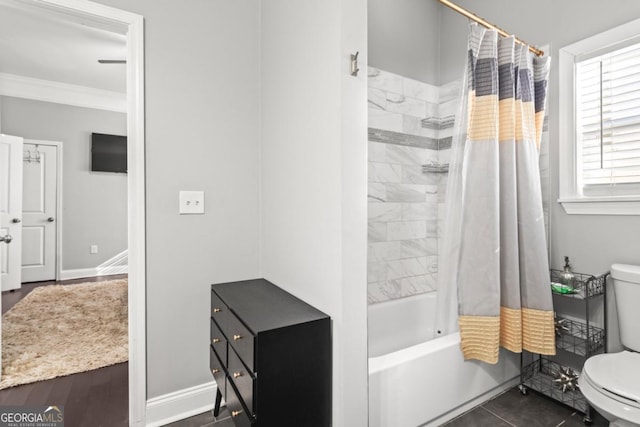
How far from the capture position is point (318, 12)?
53.7 inches

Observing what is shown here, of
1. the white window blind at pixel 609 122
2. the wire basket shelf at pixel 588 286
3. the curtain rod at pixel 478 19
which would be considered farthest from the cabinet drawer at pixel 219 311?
the white window blind at pixel 609 122

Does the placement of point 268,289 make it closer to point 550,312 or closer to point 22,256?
point 550,312

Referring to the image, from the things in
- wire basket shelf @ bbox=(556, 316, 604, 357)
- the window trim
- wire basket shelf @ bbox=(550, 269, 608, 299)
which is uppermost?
the window trim

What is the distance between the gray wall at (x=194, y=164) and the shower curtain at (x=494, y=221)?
1171 millimetres

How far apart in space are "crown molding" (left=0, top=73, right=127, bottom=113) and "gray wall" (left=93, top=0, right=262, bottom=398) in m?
4.01

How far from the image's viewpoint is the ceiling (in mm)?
2971

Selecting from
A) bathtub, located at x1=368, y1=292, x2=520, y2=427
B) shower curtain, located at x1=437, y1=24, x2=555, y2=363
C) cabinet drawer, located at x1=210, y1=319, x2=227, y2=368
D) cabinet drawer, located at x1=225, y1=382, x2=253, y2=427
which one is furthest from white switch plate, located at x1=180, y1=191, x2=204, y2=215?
shower curtain, located at x1=437, y1=24, x2=555, y2=363

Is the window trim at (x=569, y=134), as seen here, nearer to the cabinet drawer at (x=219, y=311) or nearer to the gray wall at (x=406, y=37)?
the gray wall at (x=406, y=37)

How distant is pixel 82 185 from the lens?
4906 millimetres

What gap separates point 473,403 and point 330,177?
1525 mm

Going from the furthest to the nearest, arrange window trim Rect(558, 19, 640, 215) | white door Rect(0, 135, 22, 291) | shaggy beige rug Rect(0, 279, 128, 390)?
1. white door Rect(0, 135, 22, 291)
2. shaggy beige rug Rect(0, 279, 128, 390)
3. window trim Rect(558, 19, 640, 215)

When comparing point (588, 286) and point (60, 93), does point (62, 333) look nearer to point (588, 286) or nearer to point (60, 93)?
point (60, 93)

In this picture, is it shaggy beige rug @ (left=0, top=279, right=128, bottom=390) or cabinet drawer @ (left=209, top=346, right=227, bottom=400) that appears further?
shaggy beige rug @ (left=0, top=279, right=128, bottom=390)

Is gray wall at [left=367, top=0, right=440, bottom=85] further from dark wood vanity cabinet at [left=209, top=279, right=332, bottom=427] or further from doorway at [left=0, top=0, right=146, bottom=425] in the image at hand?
dark wood vanity cabinet at [left=209, top=279, right=332, bottom=427]
